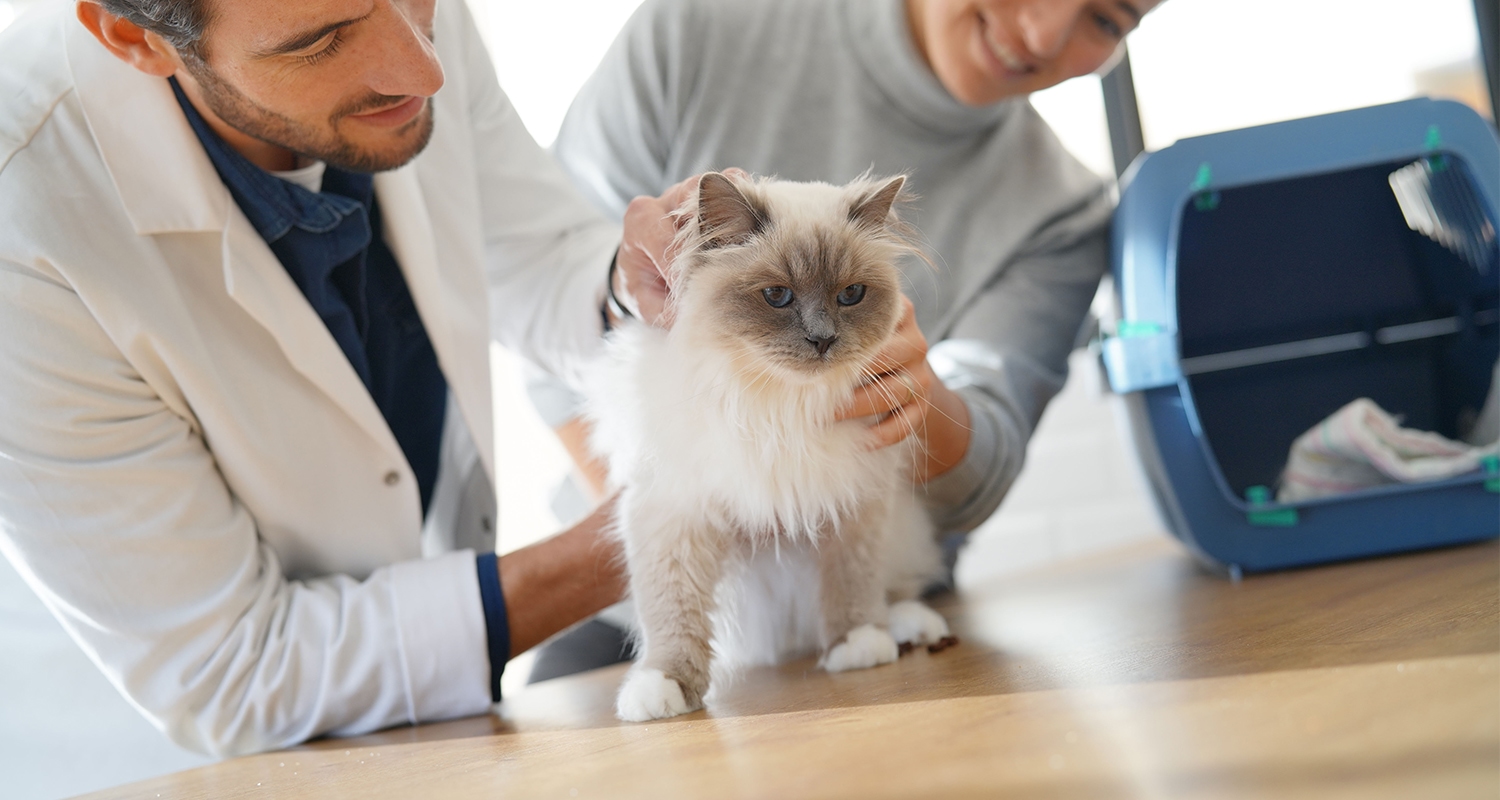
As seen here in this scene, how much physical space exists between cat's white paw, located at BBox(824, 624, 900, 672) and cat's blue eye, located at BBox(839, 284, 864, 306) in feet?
1.39

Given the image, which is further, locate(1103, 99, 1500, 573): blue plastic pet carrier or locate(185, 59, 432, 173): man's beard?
locate(1103, 99, 1500, 573): blue plastic pet carrier

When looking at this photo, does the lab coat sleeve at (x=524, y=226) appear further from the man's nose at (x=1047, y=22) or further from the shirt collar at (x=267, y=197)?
the man's nose at (x=1047, y=22)

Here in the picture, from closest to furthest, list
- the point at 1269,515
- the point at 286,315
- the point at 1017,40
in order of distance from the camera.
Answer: the point at 286,315 < the point at 1269,515 < the point at 1017,40

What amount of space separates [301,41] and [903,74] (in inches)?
42.1

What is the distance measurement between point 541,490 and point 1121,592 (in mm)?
1581

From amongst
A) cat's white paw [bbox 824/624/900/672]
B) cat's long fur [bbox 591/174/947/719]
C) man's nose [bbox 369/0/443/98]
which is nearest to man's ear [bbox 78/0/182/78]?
man's nose [bbox 369/0/443/98]

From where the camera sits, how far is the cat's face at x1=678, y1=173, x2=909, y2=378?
1.20m

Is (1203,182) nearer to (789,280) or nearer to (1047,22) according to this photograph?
(1047,22)

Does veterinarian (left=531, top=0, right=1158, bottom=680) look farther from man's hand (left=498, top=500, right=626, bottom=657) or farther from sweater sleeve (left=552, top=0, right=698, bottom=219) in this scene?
man's hand (left=498, top=500, right=626, bottom=657)

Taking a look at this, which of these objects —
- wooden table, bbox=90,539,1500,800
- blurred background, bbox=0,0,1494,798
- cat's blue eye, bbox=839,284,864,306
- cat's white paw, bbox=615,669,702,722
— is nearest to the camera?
wooden table, bbox=90,539,1500,800

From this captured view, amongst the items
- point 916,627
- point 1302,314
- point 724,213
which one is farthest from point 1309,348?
point 724,213

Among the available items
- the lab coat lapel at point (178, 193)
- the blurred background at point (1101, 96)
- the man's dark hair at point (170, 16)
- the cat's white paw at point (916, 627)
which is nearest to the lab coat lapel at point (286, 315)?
the lab coat lapel at point (178, 193)

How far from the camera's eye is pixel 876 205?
1.27m

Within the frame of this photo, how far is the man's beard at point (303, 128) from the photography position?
1.31 m
